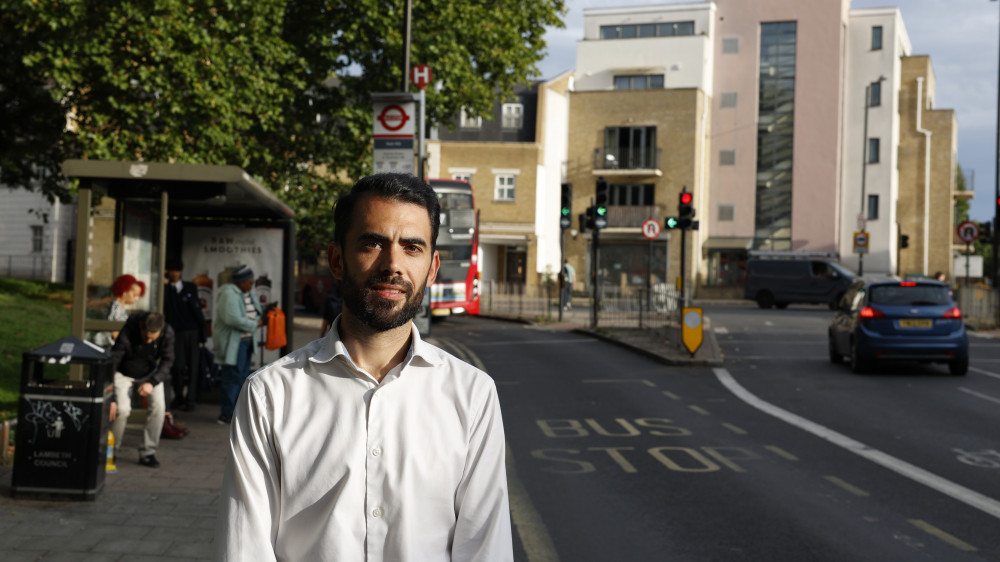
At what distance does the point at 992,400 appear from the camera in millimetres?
13477

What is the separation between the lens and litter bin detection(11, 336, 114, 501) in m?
7.05

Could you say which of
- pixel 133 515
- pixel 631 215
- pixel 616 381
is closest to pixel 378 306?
pixel 133 515

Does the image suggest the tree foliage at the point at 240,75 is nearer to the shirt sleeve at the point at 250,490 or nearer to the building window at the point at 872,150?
the shirt sleeve at the point at 250,490

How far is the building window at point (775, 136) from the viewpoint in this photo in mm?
54938

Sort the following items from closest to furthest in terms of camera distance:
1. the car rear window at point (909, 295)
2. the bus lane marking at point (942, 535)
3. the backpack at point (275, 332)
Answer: the bus lane marking at point (942, 535)
the backpack at point (275, 332)
the car rear window at point (909, 295)

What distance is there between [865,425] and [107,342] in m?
7.87

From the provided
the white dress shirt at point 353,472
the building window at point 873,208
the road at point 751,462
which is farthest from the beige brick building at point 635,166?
the white dress shirt at point 353,472

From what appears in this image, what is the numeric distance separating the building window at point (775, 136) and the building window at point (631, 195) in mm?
5996

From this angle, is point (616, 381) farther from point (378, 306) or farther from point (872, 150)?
point (872, 150)

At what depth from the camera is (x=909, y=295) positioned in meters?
16.9

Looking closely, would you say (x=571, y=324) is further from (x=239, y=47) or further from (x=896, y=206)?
(x=896, y=206)

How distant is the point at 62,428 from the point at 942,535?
583cm

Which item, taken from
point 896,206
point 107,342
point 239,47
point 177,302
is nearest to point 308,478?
point 107,342

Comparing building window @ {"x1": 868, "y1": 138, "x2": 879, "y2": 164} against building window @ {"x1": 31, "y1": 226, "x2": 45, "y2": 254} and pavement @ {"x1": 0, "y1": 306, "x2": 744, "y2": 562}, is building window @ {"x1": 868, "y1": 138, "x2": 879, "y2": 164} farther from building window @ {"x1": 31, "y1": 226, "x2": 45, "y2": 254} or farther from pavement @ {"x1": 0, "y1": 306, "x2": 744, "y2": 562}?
pavement @ {"x1": 0, "y1": 306, "x2": 744, "y2": 562}
